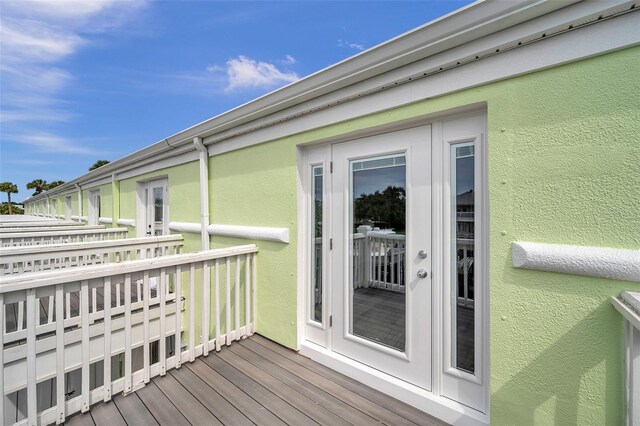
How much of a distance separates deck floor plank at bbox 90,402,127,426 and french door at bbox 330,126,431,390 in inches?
64.4

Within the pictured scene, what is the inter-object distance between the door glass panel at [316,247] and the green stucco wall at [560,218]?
1.31m

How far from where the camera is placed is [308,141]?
8.18ft

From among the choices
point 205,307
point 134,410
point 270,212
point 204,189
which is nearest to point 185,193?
point 204,189

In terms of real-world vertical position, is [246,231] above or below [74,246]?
above

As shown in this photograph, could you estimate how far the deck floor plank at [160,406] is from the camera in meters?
1.73

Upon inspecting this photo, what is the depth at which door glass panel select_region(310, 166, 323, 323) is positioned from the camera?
101 inches

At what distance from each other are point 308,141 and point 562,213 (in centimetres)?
192

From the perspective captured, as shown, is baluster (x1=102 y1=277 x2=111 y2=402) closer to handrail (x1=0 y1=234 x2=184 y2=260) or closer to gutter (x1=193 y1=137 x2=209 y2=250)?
gutter (x1=193 y1=137 x2=209 y2=250)

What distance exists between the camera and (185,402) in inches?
74.8

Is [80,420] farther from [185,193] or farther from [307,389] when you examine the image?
[185,193]

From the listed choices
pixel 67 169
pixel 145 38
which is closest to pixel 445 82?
pixel 145 38

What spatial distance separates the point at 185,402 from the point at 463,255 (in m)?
2.26

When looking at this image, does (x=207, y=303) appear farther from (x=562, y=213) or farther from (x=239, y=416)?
(x=562, y=213)

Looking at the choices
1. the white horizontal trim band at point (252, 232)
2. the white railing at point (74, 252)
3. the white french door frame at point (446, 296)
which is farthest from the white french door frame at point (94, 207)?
the white french door frame at point (446, 296)
